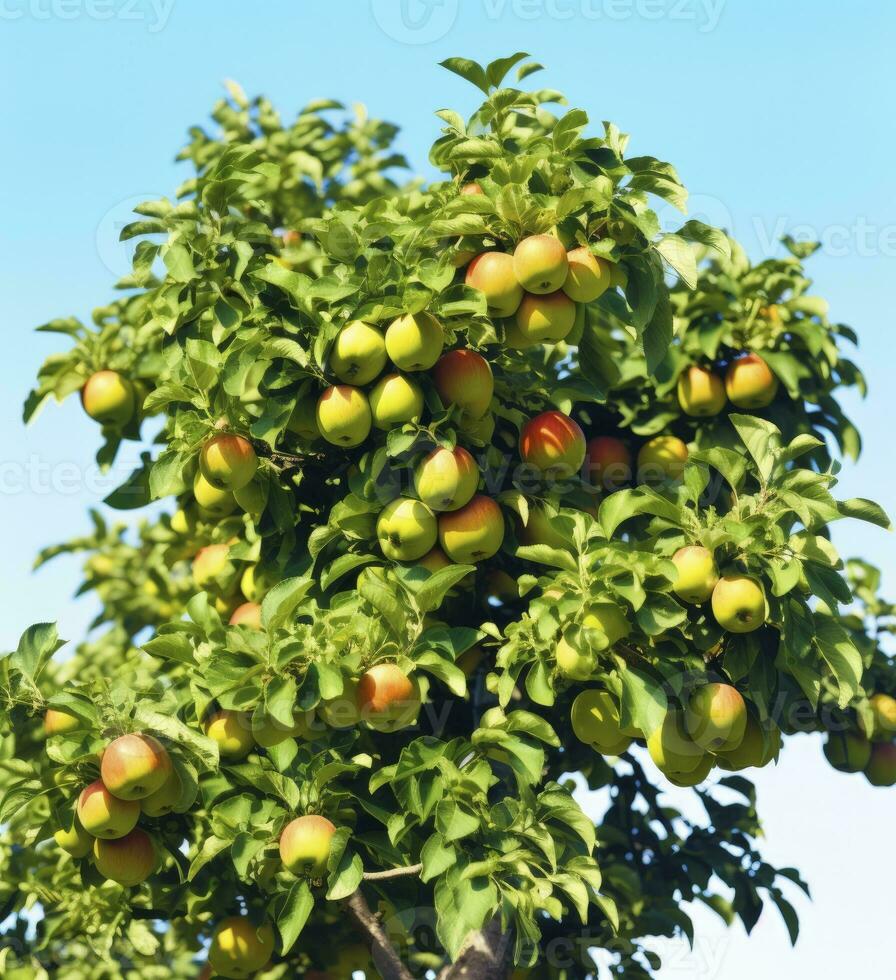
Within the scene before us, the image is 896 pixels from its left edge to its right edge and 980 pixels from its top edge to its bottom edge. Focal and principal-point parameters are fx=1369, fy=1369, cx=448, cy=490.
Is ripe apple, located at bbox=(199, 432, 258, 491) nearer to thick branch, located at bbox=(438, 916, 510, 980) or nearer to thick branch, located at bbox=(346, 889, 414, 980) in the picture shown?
thick branch, located at bbox=(346, 889, 414, 980)

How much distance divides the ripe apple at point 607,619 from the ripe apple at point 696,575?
22 centimetres

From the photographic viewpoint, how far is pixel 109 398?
6785 mm

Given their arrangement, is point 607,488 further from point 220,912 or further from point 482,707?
point 220,912

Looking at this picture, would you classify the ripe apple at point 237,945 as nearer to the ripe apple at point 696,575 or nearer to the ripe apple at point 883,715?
the ripe apple at point 696,575

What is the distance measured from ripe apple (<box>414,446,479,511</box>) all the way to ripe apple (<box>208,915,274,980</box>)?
6.99 ft

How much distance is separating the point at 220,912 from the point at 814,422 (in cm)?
379

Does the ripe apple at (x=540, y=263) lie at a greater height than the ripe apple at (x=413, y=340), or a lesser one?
greater

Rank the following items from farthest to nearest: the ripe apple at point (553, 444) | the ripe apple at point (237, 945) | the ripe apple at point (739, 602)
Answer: the ripe apple at point (237, 945) → the ripe apple at point (553, 444) → the ripe apple at point (739, 602)

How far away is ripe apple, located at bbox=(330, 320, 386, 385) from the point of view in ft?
16.9

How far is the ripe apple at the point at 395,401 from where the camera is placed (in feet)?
17.3

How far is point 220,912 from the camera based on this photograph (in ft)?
20.1

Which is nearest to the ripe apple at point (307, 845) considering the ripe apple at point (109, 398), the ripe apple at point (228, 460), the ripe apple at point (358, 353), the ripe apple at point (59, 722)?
the ripe apple at point (59, 722)

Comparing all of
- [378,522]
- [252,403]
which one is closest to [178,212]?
[252,403]

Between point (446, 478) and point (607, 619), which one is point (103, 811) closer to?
point (446, 478)
